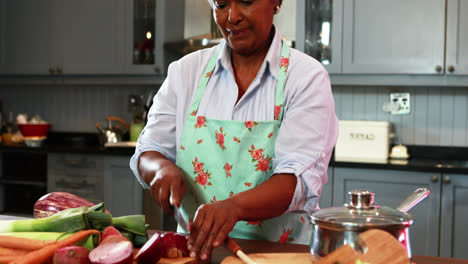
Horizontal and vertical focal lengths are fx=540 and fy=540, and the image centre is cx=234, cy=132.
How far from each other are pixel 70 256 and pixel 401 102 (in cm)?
288

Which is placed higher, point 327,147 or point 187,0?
point 187,0

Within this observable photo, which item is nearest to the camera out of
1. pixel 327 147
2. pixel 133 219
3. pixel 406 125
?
pixel 133 219

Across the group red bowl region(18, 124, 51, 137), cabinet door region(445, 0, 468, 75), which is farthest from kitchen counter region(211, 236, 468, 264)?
red bowl region(18, 124, 51, 137)

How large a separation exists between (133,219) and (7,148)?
2.99 meters

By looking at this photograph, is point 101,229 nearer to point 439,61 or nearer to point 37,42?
point 439,61

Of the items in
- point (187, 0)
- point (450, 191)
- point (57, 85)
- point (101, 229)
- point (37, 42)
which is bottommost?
point (450, 191)

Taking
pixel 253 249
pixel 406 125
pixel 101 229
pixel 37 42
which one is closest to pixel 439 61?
pixel 406 125

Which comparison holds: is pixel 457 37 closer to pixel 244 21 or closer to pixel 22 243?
pixel 244 21

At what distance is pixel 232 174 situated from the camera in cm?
141

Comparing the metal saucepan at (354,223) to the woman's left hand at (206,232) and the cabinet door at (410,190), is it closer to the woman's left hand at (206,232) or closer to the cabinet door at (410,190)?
the woman's left hand at (206,232)

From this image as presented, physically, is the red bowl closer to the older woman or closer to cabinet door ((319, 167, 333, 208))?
cabinet door ((319, 167, 333, 208))

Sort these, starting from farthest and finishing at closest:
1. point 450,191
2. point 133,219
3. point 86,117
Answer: point 86,117 → point 450,191 → point 133,219

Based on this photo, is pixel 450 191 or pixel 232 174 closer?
pixel 232 174

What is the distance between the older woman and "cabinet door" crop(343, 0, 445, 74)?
180cm
